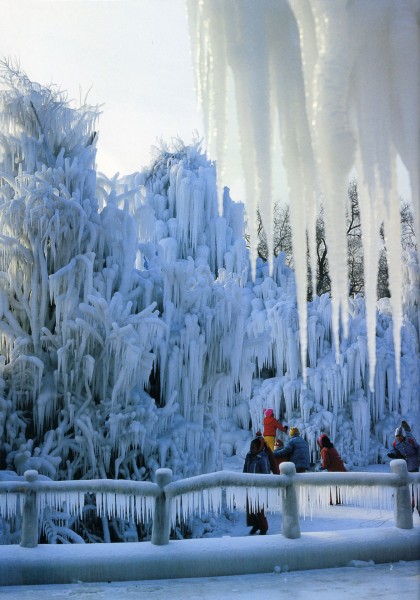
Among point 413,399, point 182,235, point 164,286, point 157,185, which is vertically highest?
point 157,185

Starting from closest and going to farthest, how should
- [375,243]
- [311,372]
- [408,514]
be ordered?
[375,243] < [408,514] < [311,372]

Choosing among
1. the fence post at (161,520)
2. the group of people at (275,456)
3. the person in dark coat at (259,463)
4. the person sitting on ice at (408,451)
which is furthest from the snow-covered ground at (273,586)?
the person sitting on ice at (408,451)

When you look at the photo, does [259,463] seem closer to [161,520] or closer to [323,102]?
[161,520]

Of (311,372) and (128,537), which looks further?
(311,372)

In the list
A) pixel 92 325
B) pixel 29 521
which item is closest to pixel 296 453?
pixel 92 325

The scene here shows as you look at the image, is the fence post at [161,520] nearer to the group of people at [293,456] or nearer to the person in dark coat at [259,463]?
the group of people at [293,456]

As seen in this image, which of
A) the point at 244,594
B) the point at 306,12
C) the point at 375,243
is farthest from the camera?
the point at 244,594

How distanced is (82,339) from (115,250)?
179cm

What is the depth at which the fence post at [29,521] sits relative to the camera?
716 cm

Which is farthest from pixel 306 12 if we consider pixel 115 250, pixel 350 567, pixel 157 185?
pixel 157 185

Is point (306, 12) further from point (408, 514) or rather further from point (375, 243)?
point (408, 514)

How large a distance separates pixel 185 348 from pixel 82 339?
1956 mm

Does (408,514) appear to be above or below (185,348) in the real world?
below

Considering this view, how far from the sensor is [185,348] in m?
11.7
